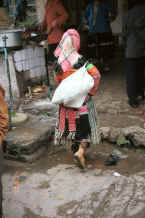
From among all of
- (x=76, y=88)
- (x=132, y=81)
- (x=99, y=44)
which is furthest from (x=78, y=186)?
(x=99, y=44)

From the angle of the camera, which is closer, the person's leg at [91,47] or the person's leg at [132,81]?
the person's leg at [132,81]

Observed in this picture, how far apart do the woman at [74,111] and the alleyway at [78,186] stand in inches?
13.4

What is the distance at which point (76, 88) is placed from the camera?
150 inches

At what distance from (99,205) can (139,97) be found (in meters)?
3.02

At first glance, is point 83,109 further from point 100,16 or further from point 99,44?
point 99,44

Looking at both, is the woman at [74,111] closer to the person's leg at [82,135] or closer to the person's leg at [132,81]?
the person's leg at [82,135]

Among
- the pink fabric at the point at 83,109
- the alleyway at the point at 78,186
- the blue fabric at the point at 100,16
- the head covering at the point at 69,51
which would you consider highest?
the blue fabric at the point at 100,16

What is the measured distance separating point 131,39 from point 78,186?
112 inches

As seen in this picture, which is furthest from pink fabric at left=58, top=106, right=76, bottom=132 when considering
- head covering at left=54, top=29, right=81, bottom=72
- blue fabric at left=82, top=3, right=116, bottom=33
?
blue fabric at left=82, top=3, right=116, bottom=33

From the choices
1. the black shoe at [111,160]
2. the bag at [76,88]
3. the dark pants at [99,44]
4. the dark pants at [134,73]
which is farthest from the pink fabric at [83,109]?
the dark pants at [99,44]

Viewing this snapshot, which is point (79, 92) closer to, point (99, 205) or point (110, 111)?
point (99, 205)

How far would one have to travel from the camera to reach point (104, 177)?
402 cm

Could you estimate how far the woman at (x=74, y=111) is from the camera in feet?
13.0

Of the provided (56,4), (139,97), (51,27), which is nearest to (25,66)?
(51,27)
